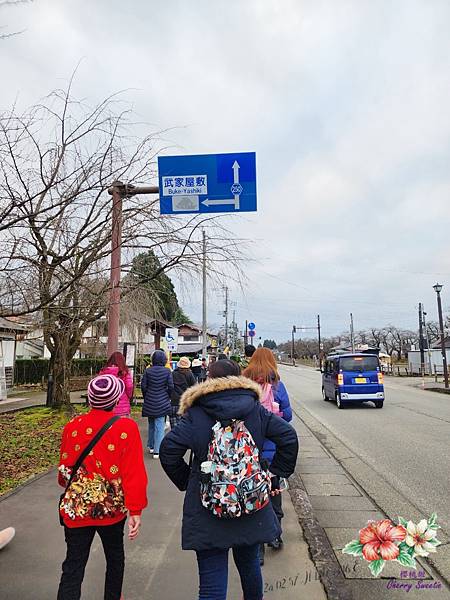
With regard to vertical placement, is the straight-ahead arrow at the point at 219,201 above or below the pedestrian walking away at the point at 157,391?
above

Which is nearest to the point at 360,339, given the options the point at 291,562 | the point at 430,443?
the point at 430,443

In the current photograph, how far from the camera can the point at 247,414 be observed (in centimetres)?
254

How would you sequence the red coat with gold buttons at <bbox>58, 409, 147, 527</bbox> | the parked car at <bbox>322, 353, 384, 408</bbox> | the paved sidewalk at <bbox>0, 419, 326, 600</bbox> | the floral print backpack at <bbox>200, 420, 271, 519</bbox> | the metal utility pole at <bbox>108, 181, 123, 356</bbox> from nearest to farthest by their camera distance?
the floral print backpack at <bbox>200, 420, 271, 519</bbox> → the red coat with gold buttons at <bbox>58, 409, 147, 527</bbox> → the paved sidewalk at <bbox>0, 419, 326, 600</bbox> → the metal utility pole at <bbox>108, 181, 123, 356</bbox> → the parked car at <bbox>322, 353, 384, 408</bbox>

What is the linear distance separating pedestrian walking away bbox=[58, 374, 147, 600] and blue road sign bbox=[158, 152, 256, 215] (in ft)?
16.3

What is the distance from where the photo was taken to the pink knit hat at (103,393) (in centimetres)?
292

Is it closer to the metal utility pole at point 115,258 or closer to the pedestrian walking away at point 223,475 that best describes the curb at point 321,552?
the pedestrian walking away at point 223,475

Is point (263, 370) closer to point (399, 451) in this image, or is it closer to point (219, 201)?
point (219, 201)

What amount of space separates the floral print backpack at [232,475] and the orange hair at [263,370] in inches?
69.9

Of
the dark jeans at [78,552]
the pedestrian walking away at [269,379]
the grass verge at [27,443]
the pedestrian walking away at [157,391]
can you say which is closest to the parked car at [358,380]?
the grass verge at [27,443]

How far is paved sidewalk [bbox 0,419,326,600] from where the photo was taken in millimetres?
3240

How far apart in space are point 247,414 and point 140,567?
194 centimetres

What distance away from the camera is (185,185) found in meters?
7.43

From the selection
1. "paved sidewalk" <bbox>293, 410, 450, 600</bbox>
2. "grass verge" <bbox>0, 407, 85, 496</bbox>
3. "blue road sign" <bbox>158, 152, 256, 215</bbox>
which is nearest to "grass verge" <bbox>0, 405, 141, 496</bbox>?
"grass verge" <bbox>0, 407, 85, 496</bbox>

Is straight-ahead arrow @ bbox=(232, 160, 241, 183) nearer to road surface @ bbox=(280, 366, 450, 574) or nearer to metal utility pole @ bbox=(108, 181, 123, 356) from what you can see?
metal utility pole @ bbox=(108, 181, 123, 356)
